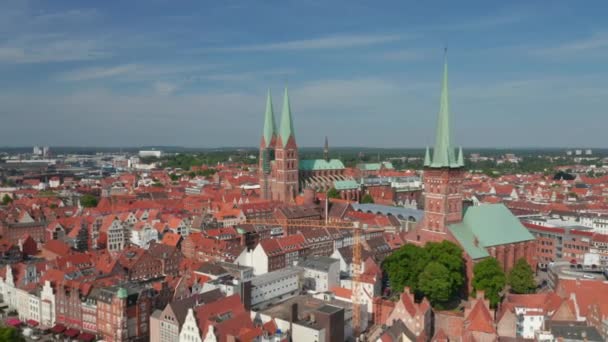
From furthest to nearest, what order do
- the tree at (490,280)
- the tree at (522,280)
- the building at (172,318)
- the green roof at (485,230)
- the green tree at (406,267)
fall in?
1. the green roof at (485,230)
2. the tree at (522,280)
3. the green tree at (406,267)
4. the tree at (490,280)
5. the building at (172,318)

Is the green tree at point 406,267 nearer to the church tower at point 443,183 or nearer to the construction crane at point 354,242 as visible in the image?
the construction crane at point 354,242

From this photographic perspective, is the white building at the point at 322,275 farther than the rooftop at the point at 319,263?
No

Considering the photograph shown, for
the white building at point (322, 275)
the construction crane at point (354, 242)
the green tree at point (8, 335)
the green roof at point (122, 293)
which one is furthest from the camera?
the white building at point (322, 275)

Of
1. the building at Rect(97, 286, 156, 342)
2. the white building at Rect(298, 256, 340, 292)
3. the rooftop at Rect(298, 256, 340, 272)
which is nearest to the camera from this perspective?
the building at Rect(97, 286, 156, 342)

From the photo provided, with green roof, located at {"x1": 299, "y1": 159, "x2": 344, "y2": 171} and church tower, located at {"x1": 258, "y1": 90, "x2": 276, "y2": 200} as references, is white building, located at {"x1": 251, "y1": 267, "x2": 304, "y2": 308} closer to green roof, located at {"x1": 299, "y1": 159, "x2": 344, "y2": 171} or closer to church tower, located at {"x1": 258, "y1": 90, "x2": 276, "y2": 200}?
church tower, located at {"x1": 258, "y1": 90, "x2": 276, "y2": 200}

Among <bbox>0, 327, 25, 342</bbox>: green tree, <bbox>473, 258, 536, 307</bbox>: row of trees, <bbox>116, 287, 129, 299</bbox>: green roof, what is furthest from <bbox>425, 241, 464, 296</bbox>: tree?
<bbox>0, 327, 25, 342</bbox>: green tree

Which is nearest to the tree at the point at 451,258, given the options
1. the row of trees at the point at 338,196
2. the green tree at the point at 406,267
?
the green tree at the point at 406,267

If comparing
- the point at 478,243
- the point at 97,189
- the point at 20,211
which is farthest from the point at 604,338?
the point at 97,189
